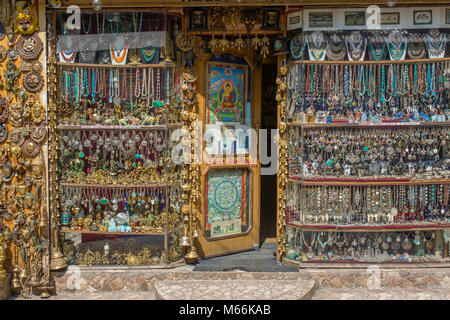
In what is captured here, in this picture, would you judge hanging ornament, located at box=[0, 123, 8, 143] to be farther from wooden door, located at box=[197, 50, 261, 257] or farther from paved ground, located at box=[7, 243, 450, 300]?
wooden door, located at box=[197, 50, 261, 257]

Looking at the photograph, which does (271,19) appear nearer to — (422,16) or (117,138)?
(422,16)

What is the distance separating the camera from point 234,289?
505 centimetres

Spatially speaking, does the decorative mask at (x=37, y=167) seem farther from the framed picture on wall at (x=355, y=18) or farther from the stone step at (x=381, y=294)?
the framed picture on wall at (x=355, y=18)

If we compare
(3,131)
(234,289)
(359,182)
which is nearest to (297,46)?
(359,182)

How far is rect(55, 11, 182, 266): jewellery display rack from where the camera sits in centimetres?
548

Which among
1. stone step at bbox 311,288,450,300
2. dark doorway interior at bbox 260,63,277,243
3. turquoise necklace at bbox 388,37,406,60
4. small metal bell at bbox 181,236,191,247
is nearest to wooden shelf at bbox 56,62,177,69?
dark doorway interior at bbox 260,63,277,243

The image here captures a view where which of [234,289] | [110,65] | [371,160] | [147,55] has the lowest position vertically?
[234,289]

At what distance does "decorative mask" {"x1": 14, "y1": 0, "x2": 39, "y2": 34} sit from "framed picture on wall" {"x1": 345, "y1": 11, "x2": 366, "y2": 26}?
367 centimetres

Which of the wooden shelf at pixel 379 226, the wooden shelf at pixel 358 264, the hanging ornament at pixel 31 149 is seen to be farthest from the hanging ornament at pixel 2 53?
the wooden shelf at pixel 358 264

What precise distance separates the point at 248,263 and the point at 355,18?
10.8 feet

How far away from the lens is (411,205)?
5645 mm

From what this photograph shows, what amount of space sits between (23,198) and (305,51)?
12.4ft

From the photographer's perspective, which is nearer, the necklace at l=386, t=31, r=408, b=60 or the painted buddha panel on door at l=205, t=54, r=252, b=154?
the necklace at l=386, t=31, r=408, b=60

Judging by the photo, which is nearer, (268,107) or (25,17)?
(25,17)
